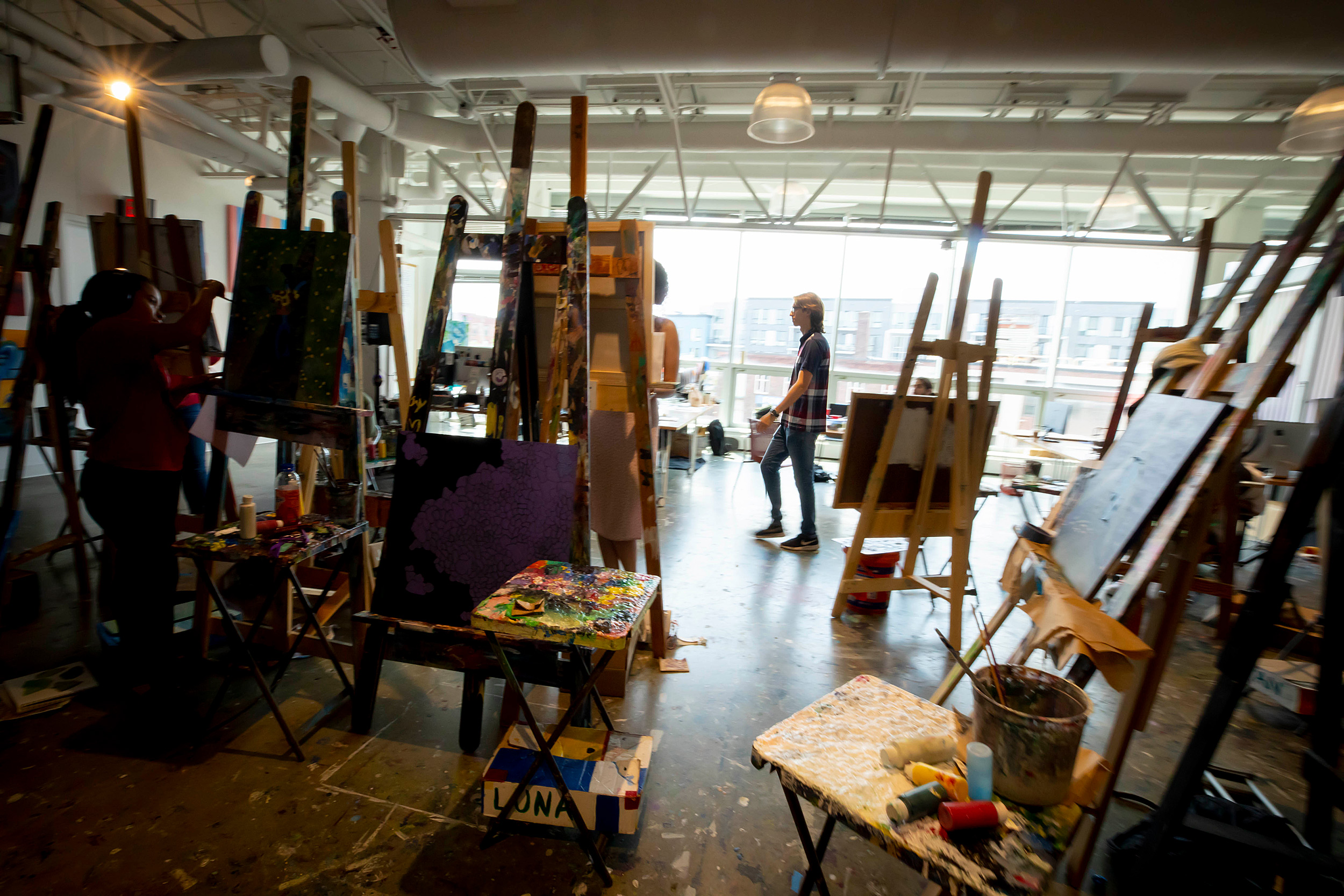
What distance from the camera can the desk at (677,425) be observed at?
18.4ft

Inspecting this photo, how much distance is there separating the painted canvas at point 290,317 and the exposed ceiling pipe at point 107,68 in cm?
363

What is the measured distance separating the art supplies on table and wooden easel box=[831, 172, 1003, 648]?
3289 mm

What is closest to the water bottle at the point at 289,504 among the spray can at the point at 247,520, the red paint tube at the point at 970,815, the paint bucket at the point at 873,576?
the spray can at the point at 247,520

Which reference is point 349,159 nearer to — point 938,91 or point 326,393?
point 326,393

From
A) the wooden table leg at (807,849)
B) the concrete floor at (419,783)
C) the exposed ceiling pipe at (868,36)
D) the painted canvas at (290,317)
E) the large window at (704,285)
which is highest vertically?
the exposed ceiling pipe at (868,36)

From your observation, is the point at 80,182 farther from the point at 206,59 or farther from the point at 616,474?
the point at 616,474

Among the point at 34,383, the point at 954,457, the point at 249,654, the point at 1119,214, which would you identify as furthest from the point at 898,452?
the point at 1119,214

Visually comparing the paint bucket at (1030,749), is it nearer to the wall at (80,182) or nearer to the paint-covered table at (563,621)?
the paint-covered table at (563,621)

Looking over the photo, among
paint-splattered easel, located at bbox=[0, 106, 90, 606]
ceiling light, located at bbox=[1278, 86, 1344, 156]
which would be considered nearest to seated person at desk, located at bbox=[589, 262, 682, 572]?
paint-splattered easel, located at bbox=[0, 106, 90, 606]

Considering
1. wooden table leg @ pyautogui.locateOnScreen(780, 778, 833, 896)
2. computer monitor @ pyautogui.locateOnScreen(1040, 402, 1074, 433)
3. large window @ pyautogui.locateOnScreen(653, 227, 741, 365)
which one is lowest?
wooden table leg @ pyautogui.locateOnScreen(780, 778, 833, 896)

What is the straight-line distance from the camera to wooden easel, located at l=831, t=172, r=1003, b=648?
275 cm

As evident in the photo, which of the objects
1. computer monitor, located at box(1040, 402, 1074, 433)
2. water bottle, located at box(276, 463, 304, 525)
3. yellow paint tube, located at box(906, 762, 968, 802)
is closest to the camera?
yellow paint tube, located at box(906, 762, 968, 802)

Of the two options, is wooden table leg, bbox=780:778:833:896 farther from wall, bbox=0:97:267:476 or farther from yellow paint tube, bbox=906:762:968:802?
wall, bbox=0:97:267:476

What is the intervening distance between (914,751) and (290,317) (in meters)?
2.43
